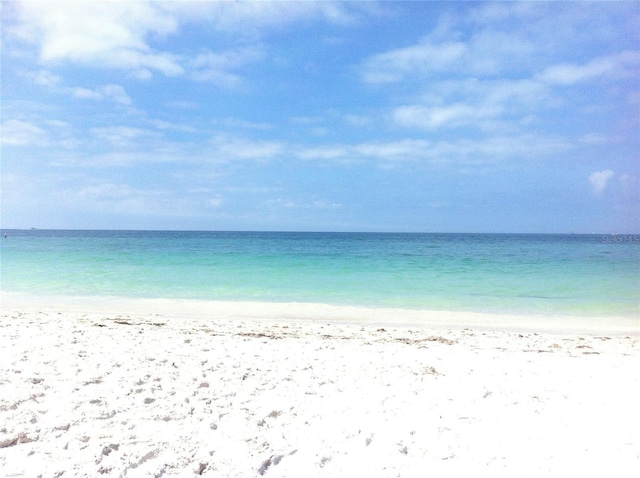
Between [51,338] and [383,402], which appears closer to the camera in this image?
[383,402]

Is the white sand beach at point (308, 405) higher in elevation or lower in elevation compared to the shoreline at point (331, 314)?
higher

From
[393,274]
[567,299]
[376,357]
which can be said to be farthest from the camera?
[393,274]

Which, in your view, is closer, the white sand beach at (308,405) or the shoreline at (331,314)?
the white sand beach at (308,405)

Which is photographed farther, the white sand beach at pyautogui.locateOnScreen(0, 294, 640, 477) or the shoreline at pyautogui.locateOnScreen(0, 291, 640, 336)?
the shoreline at pyautogui.locateOnScreen(0, 291, 640, 336)

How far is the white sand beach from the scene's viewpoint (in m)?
3.52

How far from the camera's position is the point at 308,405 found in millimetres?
4660

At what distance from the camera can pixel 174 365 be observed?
586 cm

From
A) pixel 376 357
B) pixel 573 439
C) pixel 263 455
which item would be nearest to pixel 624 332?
pixel 376 357

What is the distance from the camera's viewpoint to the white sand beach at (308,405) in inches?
139

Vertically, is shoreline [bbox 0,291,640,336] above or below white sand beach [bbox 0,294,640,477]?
below

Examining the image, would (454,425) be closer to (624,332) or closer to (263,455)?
(263,455)

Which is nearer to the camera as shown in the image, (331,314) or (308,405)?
(308,405)

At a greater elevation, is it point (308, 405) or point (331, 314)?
point (308, 405)

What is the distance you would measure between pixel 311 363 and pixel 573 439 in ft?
11.3
